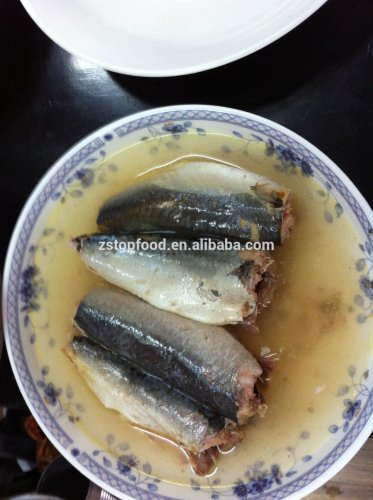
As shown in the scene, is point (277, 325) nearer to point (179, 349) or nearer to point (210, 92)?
point (179, 349)

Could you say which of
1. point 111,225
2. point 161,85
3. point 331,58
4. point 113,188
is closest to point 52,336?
point 111,225

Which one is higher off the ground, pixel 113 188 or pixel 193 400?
pixel 113 188

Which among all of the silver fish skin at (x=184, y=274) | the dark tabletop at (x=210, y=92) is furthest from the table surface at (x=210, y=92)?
the silver fish skin at (x=184, y=274)

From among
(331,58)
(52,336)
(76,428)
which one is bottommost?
(76,428)

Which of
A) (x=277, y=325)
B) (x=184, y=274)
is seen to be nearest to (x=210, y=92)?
(x=184, y=274)

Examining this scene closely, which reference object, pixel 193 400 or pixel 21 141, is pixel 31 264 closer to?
pixel 21 141
